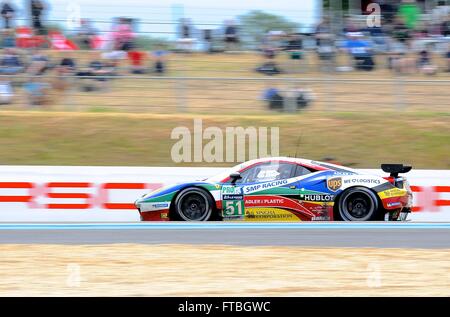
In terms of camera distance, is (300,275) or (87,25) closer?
(300,275)

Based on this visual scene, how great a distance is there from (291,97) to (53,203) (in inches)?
230

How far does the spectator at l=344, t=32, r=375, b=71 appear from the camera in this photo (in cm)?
1656

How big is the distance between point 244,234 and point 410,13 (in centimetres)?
933

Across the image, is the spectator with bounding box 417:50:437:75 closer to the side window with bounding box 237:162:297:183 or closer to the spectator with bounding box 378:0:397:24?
the spectator with bounding box 378:0:397:24


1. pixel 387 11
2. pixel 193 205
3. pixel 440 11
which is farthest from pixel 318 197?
pixel 440 11

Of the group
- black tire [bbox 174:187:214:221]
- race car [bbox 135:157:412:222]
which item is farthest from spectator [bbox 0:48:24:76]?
black tire [bbox 174:187:214:221]

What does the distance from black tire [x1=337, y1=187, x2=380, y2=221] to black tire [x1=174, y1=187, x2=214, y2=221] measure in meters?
1.70

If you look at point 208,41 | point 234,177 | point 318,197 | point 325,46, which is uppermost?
point 208,41

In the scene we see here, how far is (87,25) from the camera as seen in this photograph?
54.6 feet

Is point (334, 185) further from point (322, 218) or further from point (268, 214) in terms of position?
point (268, 214)

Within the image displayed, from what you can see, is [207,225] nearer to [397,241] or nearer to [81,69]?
[397,241]

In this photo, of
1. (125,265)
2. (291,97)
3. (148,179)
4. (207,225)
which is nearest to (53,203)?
(148,179)

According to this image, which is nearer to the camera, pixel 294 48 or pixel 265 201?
pixel 265 201

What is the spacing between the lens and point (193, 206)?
1077 cm
